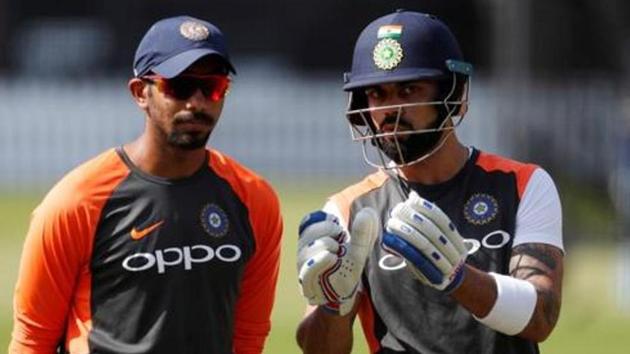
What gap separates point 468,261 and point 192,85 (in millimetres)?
1124

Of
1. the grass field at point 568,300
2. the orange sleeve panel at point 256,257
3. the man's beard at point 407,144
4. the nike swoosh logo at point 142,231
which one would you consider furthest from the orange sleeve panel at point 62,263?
the grass field at point 568,300

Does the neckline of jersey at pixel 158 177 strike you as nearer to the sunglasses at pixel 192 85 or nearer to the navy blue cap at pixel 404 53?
the sunglasses at pixel 192 85

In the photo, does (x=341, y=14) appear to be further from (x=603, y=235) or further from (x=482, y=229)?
(x=482, y=229)

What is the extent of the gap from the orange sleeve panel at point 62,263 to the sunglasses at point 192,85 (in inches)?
12.7

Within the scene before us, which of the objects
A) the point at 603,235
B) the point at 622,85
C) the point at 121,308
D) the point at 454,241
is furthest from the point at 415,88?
the point at 622,85

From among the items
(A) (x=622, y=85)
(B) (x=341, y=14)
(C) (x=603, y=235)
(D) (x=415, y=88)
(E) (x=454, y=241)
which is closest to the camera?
(E) (x=454, y=241)

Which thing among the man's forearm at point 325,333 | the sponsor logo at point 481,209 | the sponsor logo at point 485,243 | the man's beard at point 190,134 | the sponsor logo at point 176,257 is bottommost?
the man's forearm at point 325,333

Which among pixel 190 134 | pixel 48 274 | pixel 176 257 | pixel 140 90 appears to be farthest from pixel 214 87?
pixel 48 274

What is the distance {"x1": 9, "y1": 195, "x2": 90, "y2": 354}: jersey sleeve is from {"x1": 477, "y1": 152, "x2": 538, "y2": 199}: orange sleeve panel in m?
1.36

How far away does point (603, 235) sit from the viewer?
20547mm

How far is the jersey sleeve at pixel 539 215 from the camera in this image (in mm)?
6102

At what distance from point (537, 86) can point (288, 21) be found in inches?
316

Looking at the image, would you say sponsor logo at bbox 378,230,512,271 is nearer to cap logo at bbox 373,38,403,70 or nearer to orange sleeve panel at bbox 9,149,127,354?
cap logo at bbox 373,38,403,70

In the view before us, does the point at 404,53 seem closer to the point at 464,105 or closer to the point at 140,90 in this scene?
the point at 464,105
